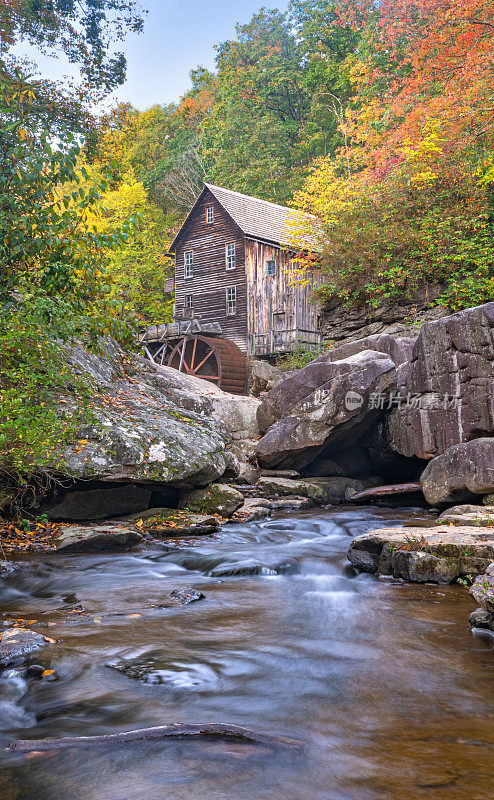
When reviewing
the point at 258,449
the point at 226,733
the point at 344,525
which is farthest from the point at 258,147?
the point at 226,733

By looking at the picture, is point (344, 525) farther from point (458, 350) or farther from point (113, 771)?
point (113, 771)

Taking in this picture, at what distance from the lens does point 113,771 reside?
225cm

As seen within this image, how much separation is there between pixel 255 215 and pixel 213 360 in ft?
23.6

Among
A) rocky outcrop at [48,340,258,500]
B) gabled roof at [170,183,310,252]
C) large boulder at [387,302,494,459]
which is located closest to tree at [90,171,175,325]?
gabled roof at [170,183,310,252]

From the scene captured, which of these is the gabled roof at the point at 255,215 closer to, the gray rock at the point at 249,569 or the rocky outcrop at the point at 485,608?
the gray rock at the point at 249,569

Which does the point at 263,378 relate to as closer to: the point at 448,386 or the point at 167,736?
the point at 448,386

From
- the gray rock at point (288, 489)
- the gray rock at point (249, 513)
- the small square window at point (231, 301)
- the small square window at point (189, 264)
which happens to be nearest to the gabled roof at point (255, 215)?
the small square window at point (231, 301)

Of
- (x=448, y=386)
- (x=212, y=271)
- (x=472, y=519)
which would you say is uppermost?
(x=212, y=271)

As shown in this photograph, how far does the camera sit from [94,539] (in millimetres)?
7086

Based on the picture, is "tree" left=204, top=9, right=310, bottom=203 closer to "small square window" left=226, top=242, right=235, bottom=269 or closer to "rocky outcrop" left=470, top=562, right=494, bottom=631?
"small square window" left=226, top=242, right=235, bottom=269

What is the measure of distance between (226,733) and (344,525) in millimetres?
6481

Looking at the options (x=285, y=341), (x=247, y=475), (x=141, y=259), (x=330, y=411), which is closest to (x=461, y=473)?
(x=330, y=411)

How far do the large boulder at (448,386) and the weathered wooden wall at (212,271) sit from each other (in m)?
16.0

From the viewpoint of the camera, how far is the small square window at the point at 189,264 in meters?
29.7
